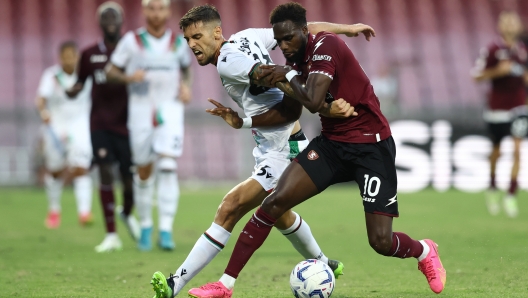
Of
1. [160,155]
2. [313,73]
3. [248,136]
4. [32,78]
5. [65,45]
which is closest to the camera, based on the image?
[313,73]

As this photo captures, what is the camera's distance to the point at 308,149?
5.86m

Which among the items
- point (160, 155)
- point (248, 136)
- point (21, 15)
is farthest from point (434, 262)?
point (21, 15)

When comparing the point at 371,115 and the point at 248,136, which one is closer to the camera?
the point at 371,115

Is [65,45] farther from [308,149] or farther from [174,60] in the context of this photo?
[308,149]

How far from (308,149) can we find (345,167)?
306 millimetres

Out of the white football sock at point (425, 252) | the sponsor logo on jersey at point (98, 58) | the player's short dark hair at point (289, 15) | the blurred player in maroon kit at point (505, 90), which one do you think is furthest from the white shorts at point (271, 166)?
the blurred player in maroon kit at point (505, 90)

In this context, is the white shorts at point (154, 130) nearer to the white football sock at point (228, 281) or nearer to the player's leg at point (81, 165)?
the player's leg at point (81, 165)

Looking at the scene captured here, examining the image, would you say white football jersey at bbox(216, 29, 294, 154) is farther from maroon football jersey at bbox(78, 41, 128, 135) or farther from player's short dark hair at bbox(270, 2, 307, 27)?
maroon football jersey at bbox(78, 41, 128, 135)

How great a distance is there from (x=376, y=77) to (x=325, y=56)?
54.2ft

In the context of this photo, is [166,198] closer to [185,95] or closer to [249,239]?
[185,95]

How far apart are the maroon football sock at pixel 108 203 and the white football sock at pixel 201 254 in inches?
151

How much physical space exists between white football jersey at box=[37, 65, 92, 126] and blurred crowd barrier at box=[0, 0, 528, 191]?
6.45m

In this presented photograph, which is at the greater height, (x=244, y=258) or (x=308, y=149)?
(x=308, y=149)

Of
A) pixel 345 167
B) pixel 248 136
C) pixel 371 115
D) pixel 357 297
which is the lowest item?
pixel 248 136
